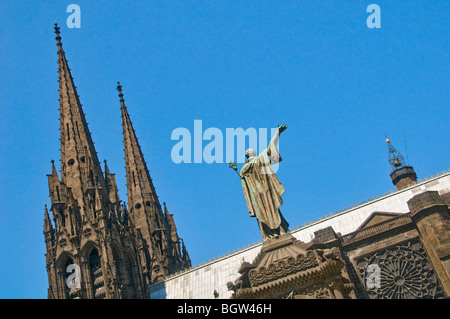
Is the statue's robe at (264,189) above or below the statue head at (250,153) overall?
below

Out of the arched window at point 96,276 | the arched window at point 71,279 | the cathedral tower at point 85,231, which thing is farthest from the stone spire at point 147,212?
the arched window at point 71,279

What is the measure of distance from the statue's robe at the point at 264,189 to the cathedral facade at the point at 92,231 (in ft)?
98.0

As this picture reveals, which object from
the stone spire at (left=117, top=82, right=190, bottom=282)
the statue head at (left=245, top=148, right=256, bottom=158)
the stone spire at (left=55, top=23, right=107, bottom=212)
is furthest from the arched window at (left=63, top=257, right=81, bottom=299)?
the statue head at (left=245, top=148, right=256, bottom=158)

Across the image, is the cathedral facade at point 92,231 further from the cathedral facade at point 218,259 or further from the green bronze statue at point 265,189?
the green bronze statue at point 265,189

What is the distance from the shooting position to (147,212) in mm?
60781

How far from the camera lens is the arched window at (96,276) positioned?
4334 centimetres

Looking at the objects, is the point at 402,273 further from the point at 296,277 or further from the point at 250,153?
the point at 296,277

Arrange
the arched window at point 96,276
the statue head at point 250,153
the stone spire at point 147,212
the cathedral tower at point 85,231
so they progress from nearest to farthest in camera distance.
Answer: the statue head at point 250,153 < the arched window at point 96,276 < the cathedral tower at point 85,231 < the stone spire at point 147,212

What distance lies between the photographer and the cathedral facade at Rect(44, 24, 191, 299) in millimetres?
44094

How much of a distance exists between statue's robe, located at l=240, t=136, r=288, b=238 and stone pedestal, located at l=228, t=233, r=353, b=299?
1252 millimetres

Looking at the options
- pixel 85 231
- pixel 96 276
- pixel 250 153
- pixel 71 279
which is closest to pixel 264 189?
pixel 250 153

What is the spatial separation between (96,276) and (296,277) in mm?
34019

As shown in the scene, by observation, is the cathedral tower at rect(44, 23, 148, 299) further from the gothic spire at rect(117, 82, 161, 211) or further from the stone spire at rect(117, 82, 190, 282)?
the gothic spire at rect(117, 82, 161, 211)

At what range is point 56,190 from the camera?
50.0 metres
